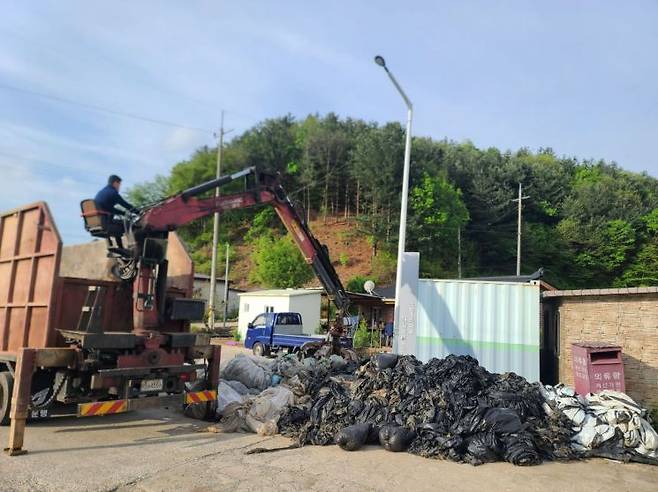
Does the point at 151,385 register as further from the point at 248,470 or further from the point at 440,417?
the point at 440,417

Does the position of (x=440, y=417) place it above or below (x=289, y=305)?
below

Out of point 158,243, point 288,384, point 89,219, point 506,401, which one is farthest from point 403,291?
point 89,219

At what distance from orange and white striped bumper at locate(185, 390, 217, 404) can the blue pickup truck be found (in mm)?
10373

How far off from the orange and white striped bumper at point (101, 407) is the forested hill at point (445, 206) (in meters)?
31.7

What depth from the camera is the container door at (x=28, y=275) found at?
288 inches

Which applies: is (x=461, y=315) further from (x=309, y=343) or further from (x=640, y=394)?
(x=309, y=343)

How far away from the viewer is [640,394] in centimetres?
843

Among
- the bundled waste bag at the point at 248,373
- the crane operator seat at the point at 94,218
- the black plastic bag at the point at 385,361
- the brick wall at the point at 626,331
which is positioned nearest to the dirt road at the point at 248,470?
the black plastic bag at the point at 385,361

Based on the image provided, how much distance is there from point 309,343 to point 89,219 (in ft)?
33.4

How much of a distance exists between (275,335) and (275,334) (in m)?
0.10

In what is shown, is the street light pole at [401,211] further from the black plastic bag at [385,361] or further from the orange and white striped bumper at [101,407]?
the orange and white striped bumper at [101,407]

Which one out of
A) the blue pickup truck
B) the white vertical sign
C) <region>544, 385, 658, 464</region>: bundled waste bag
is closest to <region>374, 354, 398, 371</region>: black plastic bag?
the white vertical sign

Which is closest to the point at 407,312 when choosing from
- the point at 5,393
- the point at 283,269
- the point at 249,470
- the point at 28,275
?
the point at 249,470

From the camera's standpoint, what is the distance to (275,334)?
20.2 m
